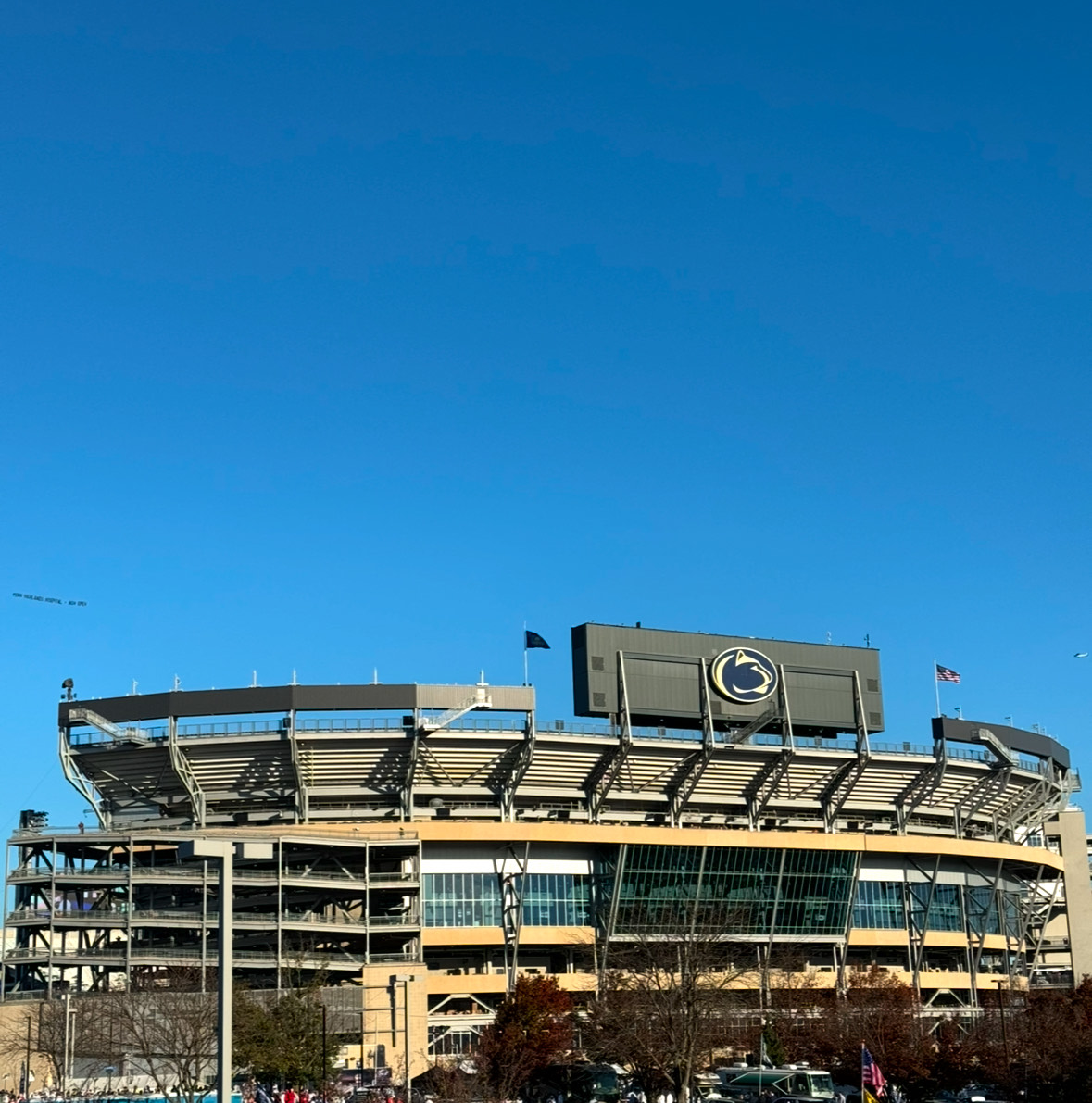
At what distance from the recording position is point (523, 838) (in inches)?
4240

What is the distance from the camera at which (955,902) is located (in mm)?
128500

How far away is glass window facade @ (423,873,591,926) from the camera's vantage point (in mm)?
107188

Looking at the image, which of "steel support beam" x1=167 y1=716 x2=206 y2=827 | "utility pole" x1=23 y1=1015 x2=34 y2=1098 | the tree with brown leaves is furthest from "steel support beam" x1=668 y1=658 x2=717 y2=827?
"utility pole" x1=23 y1=1015 x2=34 y2=1098

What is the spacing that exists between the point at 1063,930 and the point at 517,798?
8199 cm

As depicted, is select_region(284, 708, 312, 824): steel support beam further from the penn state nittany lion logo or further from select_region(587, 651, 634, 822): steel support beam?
the penn state nittany lion logo

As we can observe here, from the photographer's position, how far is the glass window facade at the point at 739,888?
112 metres

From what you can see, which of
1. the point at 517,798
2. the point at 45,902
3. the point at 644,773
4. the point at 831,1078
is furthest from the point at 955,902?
the point at 45,902

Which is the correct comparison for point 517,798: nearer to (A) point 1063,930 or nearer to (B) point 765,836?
(B) point 765,836

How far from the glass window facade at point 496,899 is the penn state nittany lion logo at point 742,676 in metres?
17.9

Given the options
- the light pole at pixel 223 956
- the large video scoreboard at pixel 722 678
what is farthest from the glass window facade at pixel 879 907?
the light pole at pixel 223 956

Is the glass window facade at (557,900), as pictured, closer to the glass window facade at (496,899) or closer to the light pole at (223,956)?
the glass window facade at (496,899)

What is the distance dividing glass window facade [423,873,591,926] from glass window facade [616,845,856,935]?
3302 millimetres

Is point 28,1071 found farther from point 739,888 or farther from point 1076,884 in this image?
point 1076,884

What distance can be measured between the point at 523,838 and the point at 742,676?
21.8 m
